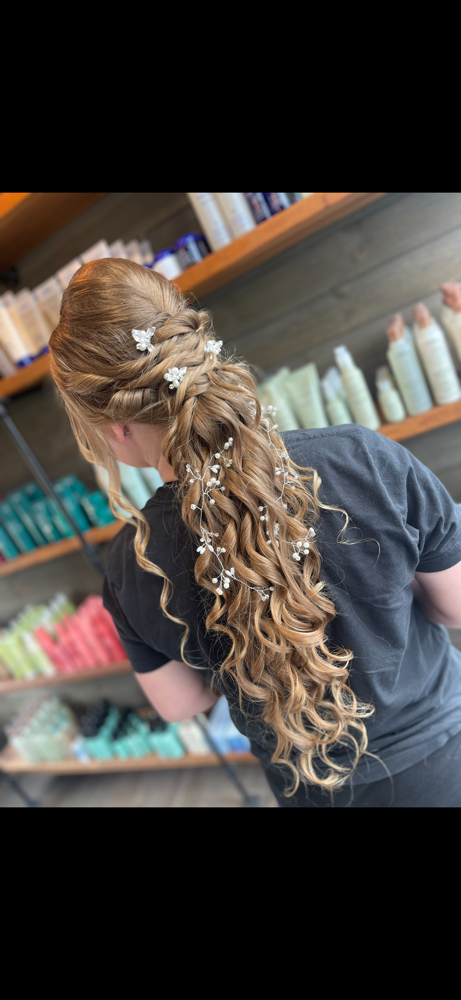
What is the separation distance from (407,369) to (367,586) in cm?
65

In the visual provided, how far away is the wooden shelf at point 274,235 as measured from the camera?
3.28 feet

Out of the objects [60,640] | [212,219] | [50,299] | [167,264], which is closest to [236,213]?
[212,219]

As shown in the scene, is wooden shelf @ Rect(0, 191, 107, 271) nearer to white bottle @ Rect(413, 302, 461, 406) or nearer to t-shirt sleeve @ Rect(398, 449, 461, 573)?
white bottle @ Rect(413, 302, 461, 406)

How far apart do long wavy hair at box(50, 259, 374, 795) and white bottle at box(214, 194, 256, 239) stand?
51 cm

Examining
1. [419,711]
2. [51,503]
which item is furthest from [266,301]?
[419,711]

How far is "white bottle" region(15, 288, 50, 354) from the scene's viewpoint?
1.30 meters

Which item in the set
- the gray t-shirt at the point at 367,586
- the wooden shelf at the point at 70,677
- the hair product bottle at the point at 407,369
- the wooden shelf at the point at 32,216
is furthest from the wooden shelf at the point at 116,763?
the wooden shelf at the point at 32,216

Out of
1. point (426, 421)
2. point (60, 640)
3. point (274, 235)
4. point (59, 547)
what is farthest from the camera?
point (60, 640)

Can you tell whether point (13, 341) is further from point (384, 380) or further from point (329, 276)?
point (384, 380)

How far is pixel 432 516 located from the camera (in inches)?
26.2

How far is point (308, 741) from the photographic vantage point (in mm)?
753

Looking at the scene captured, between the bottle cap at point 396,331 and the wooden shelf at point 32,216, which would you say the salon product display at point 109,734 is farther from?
the wooden shelf at point 32,216

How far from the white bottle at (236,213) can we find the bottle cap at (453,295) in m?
0.45

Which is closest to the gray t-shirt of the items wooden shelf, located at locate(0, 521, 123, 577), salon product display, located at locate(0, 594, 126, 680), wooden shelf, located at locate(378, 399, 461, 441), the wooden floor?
wooden shelf, located at locate(378, 399, 461, 441)
